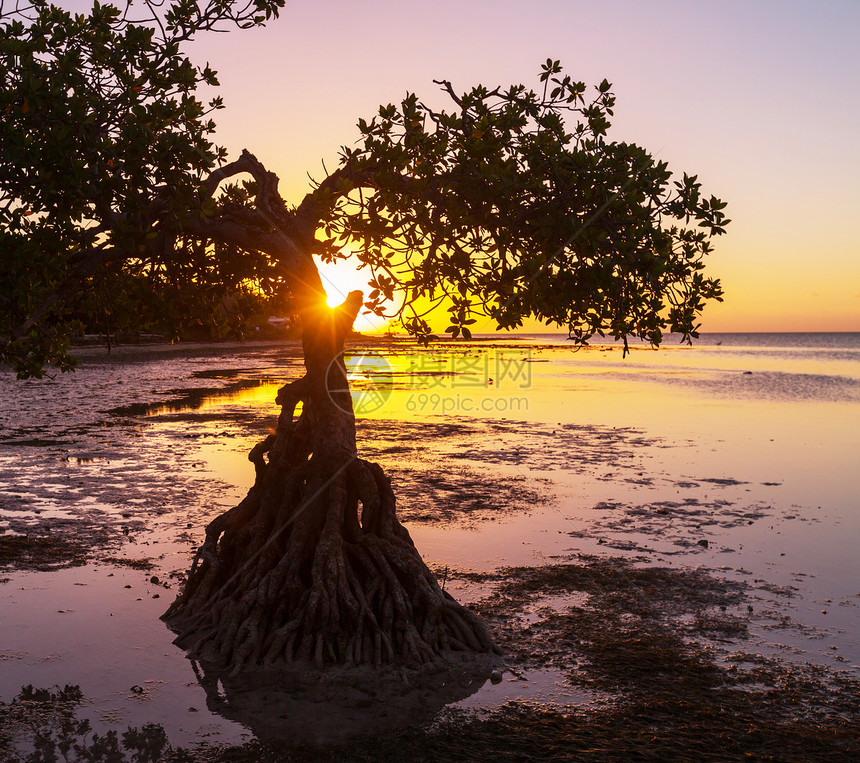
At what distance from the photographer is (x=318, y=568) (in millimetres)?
8523

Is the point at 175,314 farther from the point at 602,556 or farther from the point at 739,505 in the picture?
the point at 739,505

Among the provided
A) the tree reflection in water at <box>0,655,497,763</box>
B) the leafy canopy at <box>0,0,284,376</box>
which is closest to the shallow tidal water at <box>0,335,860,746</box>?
the tree reflection in water at <box>0,655,497,763</box>

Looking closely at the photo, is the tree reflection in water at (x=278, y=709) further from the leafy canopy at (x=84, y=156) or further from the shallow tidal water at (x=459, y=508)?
the leafy canopy at (x=84, y=156)

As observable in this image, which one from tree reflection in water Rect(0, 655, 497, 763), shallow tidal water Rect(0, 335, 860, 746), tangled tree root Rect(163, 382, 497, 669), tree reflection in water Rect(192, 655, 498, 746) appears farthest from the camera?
tangled tree root Rect(163, 382, 497, 669)

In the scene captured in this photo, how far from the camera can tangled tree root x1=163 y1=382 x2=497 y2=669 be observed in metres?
8.25

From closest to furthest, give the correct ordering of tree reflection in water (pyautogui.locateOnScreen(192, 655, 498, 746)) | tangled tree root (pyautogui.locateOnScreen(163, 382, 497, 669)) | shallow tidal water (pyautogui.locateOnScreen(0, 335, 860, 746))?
tree reflection in water (pyautogui.locateOnScreen(192, 655, 498, 746)), shallow tidal water (pyautogui.locateOnScreen(0, 335, 860, 746)), tangled tree root (pyautogui.locateOnScreen(163, 382, 497, 669))

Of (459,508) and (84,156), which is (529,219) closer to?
(84,156)

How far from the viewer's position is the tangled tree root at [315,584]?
825 cm

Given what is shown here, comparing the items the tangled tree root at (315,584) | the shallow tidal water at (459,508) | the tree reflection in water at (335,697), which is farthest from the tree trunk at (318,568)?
the shallow tidal water at (459,508)

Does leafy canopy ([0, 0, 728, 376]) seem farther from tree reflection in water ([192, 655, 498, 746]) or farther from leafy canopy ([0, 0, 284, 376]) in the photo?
tree reflection in water ([192, 655, 498, 746])

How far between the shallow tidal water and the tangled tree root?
60 cm

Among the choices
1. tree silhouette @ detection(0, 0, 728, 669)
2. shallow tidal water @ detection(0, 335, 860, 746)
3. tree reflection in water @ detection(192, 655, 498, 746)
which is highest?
tree silhouette @ detection(0, 0, 728, 669)

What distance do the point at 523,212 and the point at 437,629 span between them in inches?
187

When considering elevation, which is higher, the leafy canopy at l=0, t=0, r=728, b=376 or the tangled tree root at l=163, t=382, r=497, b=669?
the leafy canopy at l=0, t=0, r=728, b=376
